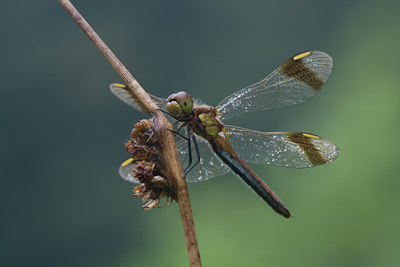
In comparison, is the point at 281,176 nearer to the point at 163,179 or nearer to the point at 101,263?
the point at 101,263

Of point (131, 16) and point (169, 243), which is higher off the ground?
point (131, 16)

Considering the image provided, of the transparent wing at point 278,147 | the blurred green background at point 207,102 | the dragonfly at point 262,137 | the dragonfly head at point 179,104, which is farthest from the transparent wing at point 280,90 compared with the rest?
the blurred green background at point 207,102

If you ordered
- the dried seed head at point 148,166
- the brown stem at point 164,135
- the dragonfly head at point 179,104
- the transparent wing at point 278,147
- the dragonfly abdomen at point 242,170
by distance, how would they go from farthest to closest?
the transparent wing at point 278,147
the dragonfly abdomen at point 242,170
the dragonfly head at point 179,104
the dried seed head at point 148,166
the brown stem at point 164,135

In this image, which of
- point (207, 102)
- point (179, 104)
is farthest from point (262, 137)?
point (207, 102)

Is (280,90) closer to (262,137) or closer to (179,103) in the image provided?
(262,137)

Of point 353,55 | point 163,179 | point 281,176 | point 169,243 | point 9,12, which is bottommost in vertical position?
point 163,179

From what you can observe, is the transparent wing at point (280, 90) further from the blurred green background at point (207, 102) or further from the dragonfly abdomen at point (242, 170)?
the blurred green background at point (207, 102)

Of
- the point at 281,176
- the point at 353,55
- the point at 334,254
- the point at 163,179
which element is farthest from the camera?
the point at 353,55

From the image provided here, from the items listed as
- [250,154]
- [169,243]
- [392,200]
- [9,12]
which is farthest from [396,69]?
[9,12]
